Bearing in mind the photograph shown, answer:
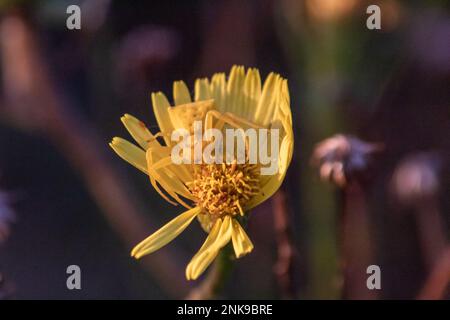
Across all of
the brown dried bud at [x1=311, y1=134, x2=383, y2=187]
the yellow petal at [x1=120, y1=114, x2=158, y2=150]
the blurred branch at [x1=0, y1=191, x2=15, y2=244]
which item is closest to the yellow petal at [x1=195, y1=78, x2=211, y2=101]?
the yellow petal at [x1=120, y1=114, x2=158, y2=150]

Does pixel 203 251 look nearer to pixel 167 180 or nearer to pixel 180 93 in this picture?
pixel 167 180

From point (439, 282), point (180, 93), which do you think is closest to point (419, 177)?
point (439, 282)

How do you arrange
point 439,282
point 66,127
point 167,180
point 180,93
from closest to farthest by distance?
point 167,180, point 180,93, point 439,282, point 66,127

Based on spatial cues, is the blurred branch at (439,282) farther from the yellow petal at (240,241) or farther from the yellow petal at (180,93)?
the yellow petal at (180,93)

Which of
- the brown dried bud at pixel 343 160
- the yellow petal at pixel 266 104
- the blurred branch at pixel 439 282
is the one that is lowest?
the blurred branch at pixel 439 282

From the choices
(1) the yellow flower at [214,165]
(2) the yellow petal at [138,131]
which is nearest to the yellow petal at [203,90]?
(1) the yellow flower at [214,165]

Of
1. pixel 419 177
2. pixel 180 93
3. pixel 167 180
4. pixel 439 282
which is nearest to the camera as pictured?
pixel 167 180

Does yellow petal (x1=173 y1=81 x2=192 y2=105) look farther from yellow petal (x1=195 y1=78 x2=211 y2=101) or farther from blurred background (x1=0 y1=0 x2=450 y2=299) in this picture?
blurred background (x1=0 y1=0 x2=450 y2=299)
